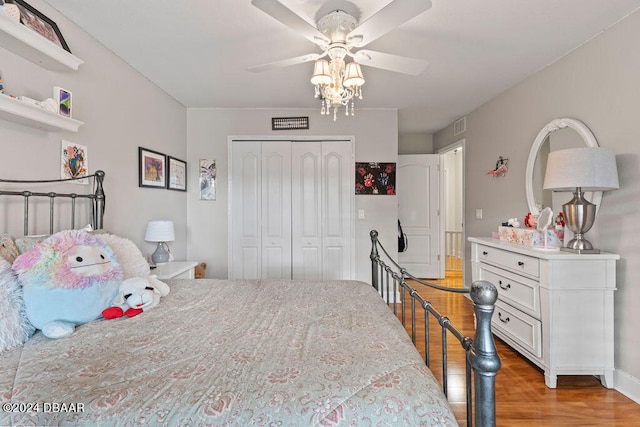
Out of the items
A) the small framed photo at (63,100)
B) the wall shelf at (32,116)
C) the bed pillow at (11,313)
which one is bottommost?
the bed pillow at (11,313)

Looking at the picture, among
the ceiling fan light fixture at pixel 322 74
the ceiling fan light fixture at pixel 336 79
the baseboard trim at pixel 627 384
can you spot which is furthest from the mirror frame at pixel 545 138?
the ceiling fan light fixture at pixel 322 74

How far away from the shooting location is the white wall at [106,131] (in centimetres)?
175

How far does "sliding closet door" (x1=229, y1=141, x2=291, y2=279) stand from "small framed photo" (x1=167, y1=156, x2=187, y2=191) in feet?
1.87

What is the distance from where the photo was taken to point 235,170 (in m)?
3.96

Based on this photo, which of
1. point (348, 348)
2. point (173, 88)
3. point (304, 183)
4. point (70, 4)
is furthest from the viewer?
point (304, 183)

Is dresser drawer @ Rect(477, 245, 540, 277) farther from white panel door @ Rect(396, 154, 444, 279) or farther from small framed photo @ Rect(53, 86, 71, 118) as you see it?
small framed photo @ Rect(53, 86, 71, 118)

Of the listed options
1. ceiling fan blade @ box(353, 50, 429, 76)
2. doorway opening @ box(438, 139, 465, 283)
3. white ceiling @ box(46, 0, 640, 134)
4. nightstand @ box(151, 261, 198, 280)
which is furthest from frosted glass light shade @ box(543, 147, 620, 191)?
doorway opening @ box(438, 139, 465, 283)

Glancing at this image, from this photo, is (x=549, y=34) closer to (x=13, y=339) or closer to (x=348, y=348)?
(x=348, y=348)

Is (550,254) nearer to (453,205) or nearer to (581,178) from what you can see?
(581,178)

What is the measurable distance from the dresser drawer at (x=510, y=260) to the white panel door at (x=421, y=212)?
2.20 meters

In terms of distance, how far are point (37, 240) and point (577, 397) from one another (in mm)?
3219

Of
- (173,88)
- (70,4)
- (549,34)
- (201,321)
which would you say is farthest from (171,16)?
(549,34)

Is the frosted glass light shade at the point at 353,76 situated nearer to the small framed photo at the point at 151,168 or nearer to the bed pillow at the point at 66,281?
the bed pillow at the point at 66,281

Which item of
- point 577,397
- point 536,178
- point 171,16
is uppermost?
point 171,16
